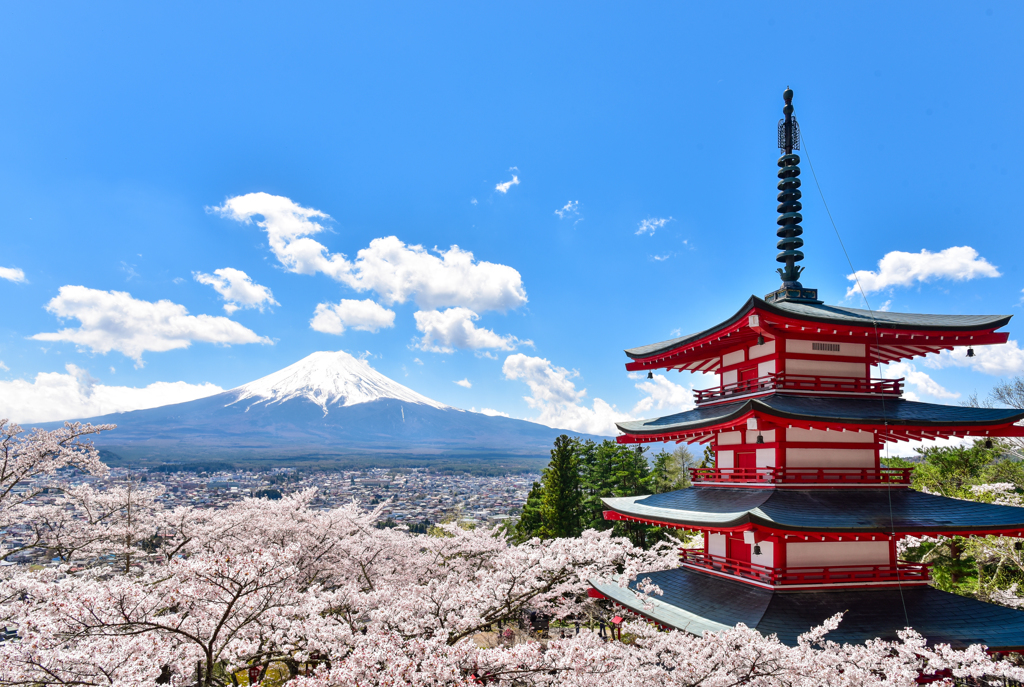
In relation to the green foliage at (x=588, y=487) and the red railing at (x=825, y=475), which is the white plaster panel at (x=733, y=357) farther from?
the green foliage at (x=588, y=487)

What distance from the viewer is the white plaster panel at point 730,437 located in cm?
1055

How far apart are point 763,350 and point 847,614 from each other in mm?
4549

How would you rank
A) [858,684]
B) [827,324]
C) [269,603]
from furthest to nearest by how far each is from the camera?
[827,324] < [269,603] < [858,684]

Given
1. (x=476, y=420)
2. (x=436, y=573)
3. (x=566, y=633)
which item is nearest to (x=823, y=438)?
(x=566, y=633)

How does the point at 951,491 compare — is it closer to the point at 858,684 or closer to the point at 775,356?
the point at 775,356

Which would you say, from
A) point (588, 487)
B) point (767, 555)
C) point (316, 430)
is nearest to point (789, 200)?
point (767, 555)

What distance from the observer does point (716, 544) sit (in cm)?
1069

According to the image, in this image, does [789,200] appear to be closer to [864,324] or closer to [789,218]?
[789,218]

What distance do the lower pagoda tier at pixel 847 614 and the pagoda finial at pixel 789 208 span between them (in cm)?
561

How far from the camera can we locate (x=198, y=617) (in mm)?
7270

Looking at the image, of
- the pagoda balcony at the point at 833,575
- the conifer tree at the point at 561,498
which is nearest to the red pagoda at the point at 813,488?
the pagoda balcony at the point at 833,575

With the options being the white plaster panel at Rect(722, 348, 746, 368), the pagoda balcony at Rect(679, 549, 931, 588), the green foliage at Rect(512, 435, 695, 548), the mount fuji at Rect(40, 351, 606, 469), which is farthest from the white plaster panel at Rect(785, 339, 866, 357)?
the mount fuji at Rect(40, 351, 606, 469)

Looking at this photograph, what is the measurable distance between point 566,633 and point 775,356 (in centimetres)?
924

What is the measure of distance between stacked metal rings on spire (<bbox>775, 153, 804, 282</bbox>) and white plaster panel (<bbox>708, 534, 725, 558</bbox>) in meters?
→ 5.53
